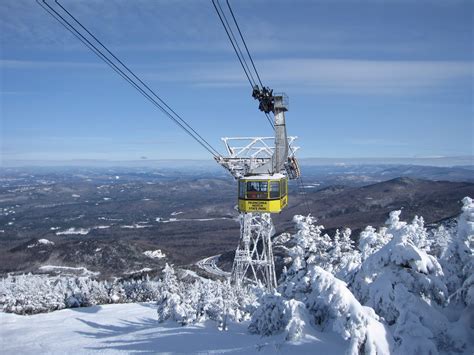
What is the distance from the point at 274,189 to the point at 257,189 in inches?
43.2

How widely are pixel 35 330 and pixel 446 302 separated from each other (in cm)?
2775

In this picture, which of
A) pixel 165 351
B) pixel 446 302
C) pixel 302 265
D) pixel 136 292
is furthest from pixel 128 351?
pixel 136 292

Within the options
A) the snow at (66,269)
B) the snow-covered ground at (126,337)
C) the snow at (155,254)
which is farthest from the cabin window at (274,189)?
the snow at (155,254)

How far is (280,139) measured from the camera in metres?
26.5

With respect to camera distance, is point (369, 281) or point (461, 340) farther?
point (369, 281)

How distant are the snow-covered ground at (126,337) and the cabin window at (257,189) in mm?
8050

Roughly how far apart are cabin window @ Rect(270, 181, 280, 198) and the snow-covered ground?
831 centimetres

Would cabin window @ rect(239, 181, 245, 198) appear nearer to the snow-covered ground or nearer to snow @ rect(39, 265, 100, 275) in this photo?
the snow-covered ground

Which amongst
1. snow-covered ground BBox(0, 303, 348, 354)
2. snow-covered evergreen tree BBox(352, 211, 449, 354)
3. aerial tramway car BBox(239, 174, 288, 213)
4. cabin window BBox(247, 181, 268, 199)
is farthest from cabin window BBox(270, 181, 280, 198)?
Answer: snow-covered evergreen tree BBox(352, 211, 449, 354)

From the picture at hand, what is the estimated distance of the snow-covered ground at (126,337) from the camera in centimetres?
1534

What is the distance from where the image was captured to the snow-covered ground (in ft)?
50.3

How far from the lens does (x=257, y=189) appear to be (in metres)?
26.3

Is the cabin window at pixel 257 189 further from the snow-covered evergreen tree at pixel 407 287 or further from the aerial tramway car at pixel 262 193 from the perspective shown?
the snow-covered evergreen tree at pixel 407 287

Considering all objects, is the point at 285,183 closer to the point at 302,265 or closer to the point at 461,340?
the point at 302,265
